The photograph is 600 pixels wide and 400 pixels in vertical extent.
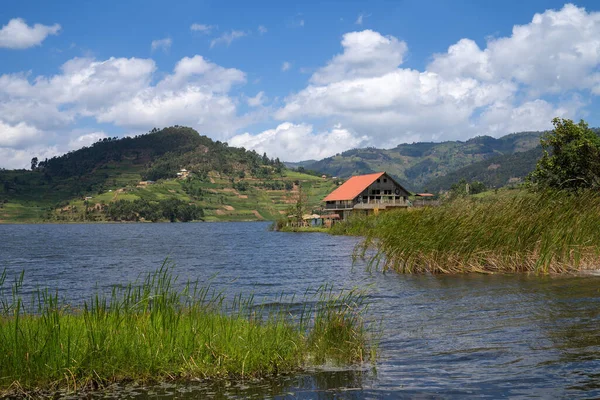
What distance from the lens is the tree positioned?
35812 millimetres

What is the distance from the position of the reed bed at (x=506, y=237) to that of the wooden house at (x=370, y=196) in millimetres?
67773

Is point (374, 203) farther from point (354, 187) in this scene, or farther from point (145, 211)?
point (145, 211)

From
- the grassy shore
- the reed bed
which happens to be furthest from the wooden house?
the grassy shore

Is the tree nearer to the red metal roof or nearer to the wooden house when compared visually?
the wooden house

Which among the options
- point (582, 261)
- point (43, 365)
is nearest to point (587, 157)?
point (582, 261)

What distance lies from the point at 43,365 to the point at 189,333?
7.14ft

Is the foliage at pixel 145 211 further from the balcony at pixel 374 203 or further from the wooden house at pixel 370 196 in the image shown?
the balcony at pixel 374 203

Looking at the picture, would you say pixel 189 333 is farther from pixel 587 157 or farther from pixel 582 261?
pixel 587 157

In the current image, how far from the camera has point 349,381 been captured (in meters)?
8.34

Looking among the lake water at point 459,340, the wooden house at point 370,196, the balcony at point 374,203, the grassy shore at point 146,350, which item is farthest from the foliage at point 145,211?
the grassy shore at point 146,350

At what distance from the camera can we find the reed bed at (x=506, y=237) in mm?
19406

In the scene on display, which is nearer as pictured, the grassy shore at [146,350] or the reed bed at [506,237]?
the grassy shore at [146,350]

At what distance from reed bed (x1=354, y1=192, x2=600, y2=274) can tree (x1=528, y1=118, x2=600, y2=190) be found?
15.3 metres

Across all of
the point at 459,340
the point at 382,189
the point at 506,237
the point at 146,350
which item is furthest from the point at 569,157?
the point at 382,189
